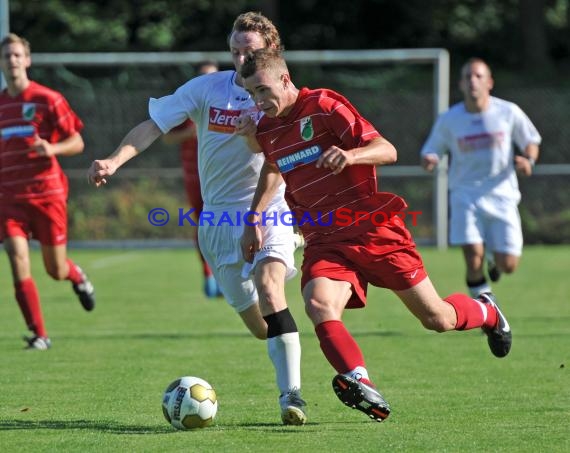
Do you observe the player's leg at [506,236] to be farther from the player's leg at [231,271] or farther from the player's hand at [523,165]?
the player's leg at [231,271]

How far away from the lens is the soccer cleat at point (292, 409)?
588cm

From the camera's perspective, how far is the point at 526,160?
9922mm

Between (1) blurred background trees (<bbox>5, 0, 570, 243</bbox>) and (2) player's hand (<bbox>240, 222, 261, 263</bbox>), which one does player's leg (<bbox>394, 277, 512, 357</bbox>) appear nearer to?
(2) player's hand (<bbox>240, 222, 261, 263</bbox>)

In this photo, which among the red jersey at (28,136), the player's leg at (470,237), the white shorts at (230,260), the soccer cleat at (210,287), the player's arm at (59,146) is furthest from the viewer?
the soccer cleat at (210,287)

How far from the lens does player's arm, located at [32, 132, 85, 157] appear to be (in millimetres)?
8938

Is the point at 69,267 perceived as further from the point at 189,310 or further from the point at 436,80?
the point at 436,80

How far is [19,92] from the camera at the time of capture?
30.9ft

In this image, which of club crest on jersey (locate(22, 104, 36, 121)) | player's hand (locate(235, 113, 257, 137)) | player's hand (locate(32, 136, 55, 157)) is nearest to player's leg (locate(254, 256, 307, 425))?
player's hand (locate(235, 113, 257, 137))

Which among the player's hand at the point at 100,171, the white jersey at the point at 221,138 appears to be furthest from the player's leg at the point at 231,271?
the player's hand at the point at 100,171

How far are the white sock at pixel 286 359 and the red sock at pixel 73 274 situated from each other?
167 inches

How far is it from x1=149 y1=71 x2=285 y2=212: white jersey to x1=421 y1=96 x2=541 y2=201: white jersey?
148 inches

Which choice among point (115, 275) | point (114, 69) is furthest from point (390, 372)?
point (114, 69)

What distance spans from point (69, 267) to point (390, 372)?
3.28 m

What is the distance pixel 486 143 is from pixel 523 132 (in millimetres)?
320
